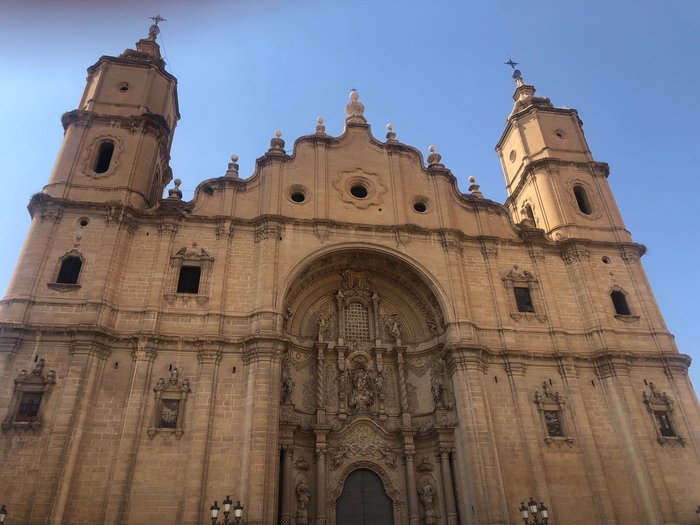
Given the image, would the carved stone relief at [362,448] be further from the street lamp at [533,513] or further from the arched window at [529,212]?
the arched window at [529,212]

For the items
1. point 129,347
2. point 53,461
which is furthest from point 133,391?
point 53,461

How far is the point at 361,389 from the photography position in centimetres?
2269

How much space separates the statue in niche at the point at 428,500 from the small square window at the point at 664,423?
9371 mm

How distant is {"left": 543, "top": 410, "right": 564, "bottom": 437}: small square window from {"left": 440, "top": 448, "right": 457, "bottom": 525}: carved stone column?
4070 millimetres

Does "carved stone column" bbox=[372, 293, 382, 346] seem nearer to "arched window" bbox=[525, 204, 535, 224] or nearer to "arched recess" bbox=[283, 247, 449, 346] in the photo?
"arched recess" bbox=[283, 247, 449, 346]

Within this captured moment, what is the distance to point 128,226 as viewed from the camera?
74.4ft

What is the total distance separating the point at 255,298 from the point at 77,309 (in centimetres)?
662

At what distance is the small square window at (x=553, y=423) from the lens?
21000 mm

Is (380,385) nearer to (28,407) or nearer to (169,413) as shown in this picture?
(169,413)

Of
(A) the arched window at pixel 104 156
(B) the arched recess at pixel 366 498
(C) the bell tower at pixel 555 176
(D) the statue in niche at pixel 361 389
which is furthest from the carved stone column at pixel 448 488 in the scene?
(A) the arched window at pixel 104 156

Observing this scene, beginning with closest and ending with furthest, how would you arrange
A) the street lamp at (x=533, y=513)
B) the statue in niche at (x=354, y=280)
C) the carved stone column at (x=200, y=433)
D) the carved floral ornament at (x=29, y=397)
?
the street lamp at (x=533, y=513), the carved stone column at (x=200, y=433), the carved floral ornament at (x=29, y=397), the statue in niche at (x=354, y=280)

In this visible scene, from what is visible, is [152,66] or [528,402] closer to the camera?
[528,402]

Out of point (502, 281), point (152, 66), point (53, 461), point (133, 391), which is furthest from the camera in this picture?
point (152, 66)

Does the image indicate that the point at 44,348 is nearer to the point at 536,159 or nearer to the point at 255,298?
the point at 255,298
